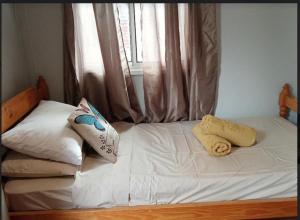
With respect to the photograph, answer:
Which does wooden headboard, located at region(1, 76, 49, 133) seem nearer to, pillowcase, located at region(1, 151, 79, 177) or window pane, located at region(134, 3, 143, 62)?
pillowcase, located at region(1, 151, 79, 177)

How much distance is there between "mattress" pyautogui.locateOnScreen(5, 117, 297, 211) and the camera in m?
1.42

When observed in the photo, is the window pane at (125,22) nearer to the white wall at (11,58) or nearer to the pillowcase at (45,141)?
the white wall at (11,58)

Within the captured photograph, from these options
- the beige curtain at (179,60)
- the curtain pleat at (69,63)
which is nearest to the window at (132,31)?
the beige curtain at (179,60)

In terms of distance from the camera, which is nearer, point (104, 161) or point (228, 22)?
point (104, 161)

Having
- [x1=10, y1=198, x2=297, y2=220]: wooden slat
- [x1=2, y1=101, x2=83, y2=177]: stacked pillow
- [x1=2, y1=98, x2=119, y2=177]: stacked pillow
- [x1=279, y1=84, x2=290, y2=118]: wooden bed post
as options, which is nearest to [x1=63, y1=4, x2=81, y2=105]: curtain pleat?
[x1=2, y1=98, x2=119, y2=177]: stacked pillow

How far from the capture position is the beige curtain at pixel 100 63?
212 cm

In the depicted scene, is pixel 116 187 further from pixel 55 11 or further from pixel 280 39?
pixel 280 39

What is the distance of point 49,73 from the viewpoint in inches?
89.7

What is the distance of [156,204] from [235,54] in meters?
1.50

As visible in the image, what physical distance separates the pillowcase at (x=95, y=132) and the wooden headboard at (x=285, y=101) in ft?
5.07

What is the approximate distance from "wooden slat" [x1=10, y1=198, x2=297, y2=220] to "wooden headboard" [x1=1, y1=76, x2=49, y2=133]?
51cm

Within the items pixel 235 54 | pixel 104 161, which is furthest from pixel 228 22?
pixel 104 161

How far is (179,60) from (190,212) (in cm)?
121

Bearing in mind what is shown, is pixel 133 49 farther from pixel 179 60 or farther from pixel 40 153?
pixel 40 153
